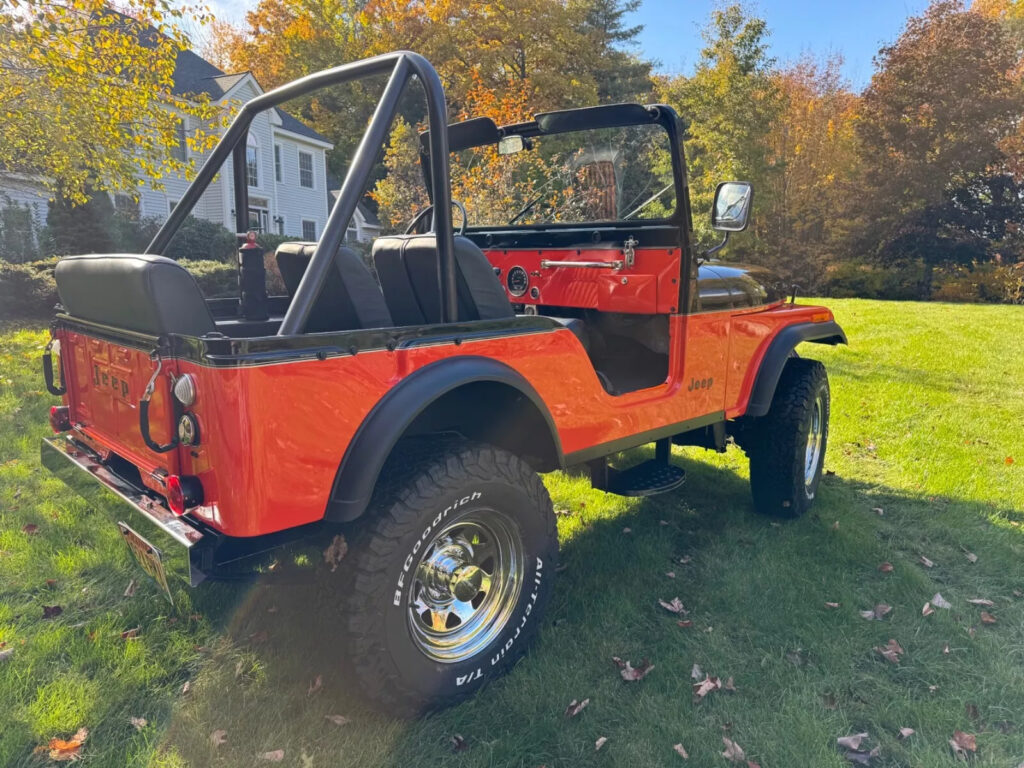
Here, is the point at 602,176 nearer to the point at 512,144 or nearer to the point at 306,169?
the point at 512,144

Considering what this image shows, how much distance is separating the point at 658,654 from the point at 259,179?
25069 millimetres

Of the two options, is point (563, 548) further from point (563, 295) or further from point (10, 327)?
point (10, 327)

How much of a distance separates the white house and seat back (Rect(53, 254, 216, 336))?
61.9 feet

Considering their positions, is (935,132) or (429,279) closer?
(429,279)

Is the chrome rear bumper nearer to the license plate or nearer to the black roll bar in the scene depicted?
the license plate

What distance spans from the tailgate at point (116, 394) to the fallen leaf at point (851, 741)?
239 cm

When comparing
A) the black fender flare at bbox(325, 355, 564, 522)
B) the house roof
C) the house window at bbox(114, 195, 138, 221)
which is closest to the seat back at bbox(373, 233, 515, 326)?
the black fender flare at bbox(325, 355, 564, 522)

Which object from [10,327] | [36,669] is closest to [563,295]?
[36,669]

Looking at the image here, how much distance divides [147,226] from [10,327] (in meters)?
12.0

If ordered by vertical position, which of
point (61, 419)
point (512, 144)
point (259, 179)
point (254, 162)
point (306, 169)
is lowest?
point (61, 419)

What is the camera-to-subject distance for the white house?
2169 cm

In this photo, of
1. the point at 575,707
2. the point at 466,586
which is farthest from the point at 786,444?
the point at 466,586

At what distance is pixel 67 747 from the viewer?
2191 mm

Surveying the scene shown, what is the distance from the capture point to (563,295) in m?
3.86
